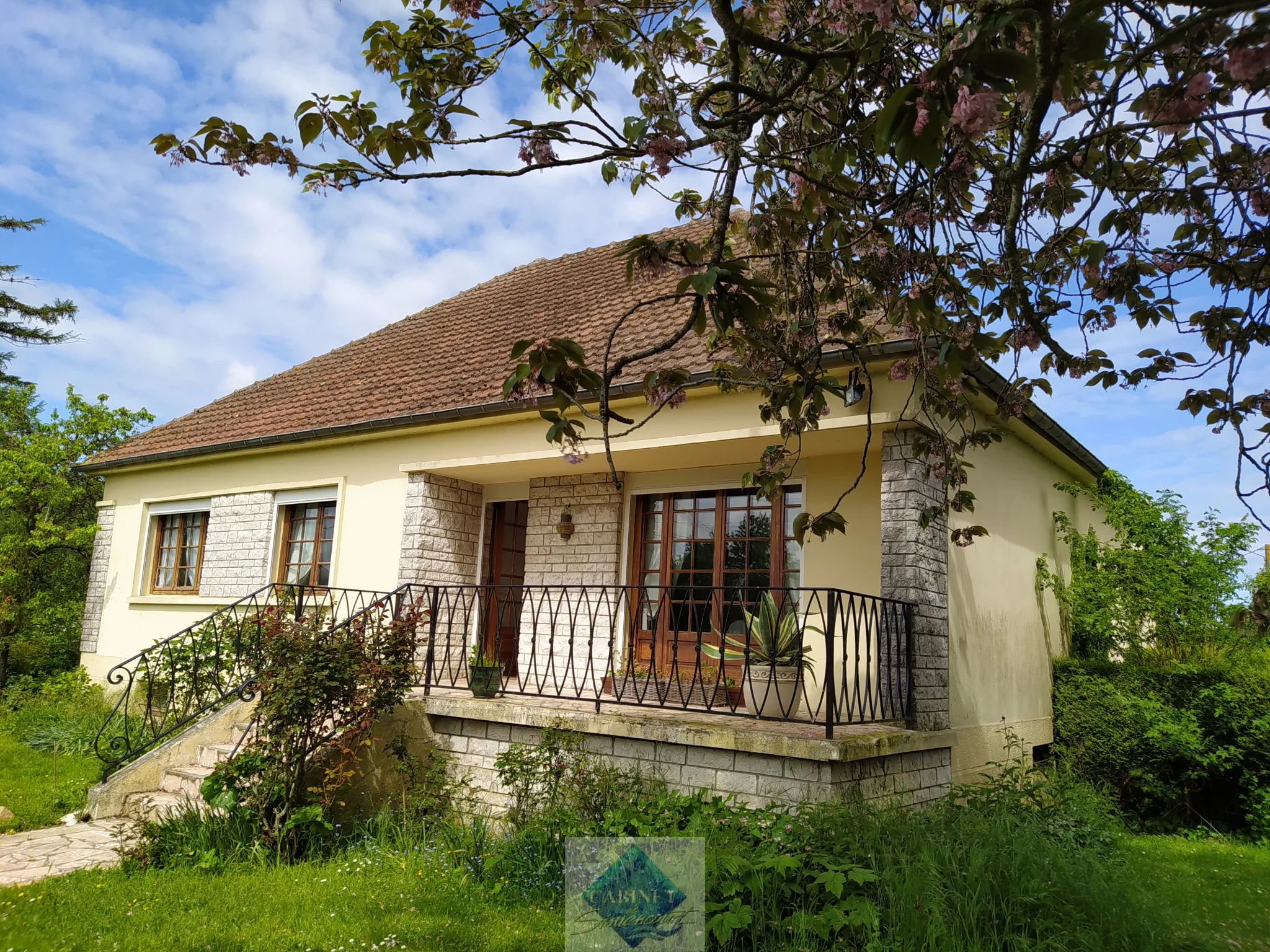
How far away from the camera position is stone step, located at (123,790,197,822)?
5941mm

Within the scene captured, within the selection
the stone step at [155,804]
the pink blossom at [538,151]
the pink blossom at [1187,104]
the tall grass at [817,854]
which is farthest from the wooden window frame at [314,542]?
the pink blossom at [1187,104]

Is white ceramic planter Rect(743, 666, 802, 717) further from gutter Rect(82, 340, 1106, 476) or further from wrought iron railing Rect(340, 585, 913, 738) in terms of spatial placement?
gutter Rect(82, 340, 1106, 476)

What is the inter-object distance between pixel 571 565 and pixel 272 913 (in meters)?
4.71

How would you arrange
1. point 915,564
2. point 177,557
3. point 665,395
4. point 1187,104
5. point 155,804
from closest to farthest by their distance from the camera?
point 1187,104 → point 665,395 → point 915,564 → point 155,804 → point 177,557

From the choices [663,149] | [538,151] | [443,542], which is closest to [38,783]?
[443,542]

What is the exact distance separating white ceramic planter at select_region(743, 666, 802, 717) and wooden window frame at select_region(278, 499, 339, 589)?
544 cm

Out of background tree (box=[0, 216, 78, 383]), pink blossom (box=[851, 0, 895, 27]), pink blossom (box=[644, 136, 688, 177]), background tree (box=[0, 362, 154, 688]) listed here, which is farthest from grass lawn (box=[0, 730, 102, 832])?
background tree (box=[0, 216, 78, 383])

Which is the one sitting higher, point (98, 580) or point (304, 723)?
point (98, 580)

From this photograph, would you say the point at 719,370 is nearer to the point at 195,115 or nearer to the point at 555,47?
the point at 555,47

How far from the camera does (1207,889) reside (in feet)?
18.9

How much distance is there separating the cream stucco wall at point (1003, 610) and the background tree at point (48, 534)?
41.5 feet

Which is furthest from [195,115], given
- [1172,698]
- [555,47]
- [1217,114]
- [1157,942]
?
[1172,698]

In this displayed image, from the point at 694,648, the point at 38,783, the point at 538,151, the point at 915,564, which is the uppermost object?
the point at 538,151

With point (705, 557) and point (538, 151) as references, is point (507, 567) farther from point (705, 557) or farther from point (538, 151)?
point (538, 151)
